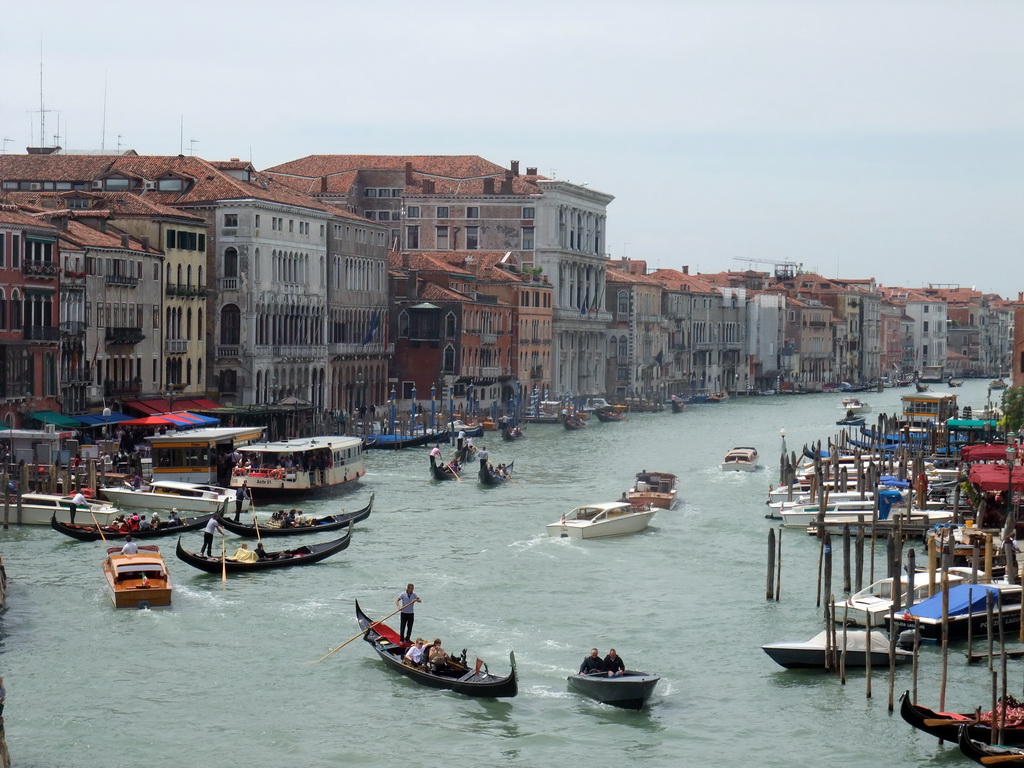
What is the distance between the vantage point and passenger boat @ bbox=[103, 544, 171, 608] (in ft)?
75.6

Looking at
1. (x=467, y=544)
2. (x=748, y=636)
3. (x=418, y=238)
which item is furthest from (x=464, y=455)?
(x=418, y=238)

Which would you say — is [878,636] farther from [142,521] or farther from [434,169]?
[434,169]

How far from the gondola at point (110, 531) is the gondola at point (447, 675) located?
8.65m

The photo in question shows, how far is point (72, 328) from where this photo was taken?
40188 mm

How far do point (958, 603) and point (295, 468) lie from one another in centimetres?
1676

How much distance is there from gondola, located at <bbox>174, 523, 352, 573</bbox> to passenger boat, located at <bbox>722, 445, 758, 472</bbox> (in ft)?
59.8

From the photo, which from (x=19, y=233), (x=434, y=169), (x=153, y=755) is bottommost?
(x=153, y=755)

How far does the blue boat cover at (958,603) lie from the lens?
20828 millimetres

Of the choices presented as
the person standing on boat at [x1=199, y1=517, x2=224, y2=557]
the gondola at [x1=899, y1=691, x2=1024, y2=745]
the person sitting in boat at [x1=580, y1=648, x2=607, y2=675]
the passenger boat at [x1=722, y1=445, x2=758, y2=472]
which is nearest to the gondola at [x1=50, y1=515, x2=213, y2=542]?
the person standing on boat at [x1=199, y1=517, x2=224, y2=557]

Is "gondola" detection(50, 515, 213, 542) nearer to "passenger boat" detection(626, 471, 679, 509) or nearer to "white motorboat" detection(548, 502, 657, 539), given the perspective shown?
"white motorboat" detection(548, 502, 657, 539)

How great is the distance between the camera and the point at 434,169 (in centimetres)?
7488

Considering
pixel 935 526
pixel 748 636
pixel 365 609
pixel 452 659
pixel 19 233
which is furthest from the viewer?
pixel 19 233

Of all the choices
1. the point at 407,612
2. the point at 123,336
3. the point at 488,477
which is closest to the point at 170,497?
the point at 488,477

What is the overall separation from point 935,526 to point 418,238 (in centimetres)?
4694
